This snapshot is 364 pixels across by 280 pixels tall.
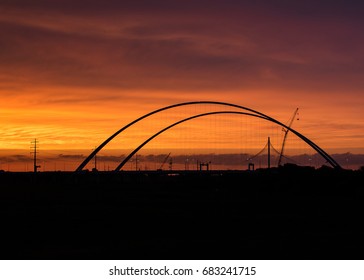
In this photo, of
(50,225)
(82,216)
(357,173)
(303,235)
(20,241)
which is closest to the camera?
(20,241)

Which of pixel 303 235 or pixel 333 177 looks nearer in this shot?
pixel 303 235

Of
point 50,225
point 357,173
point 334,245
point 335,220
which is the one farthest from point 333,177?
point 334,245

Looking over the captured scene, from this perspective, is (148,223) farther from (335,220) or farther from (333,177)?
(333,177)

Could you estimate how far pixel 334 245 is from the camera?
37.4m

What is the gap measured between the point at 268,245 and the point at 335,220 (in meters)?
21.8

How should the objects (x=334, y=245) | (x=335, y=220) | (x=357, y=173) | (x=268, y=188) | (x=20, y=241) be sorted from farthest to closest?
(x=357, y=173) → (x=268, y=188) → (x=335, y=220) → (x=20, y=241) → (x=334, y=245)

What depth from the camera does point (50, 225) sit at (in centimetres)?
5391

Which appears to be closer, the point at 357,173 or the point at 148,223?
the point at 148,223
